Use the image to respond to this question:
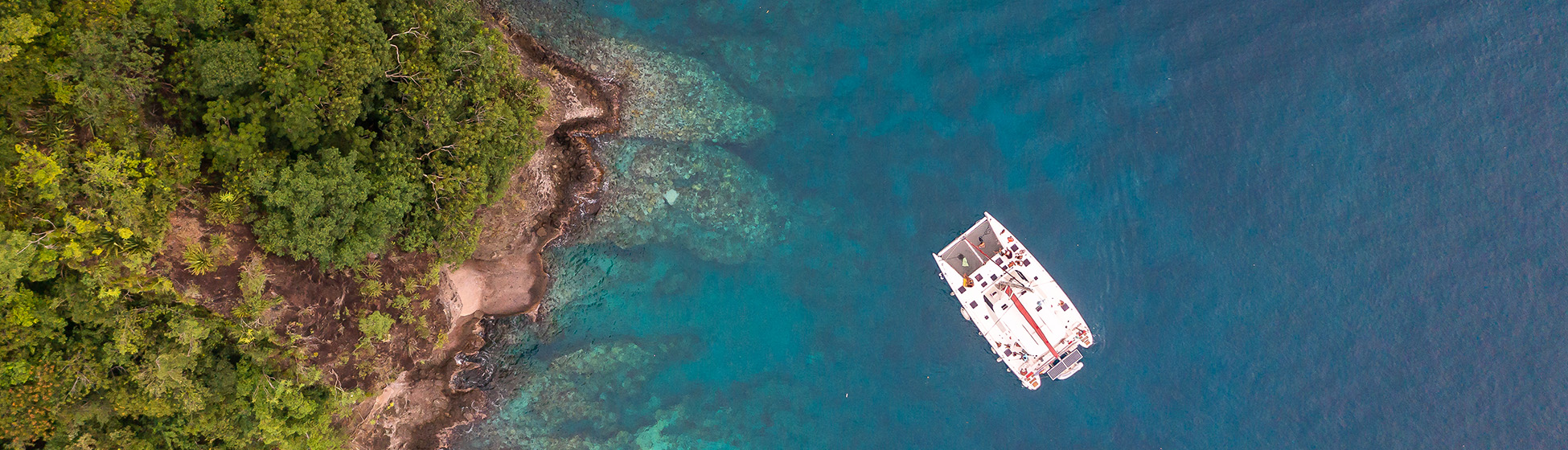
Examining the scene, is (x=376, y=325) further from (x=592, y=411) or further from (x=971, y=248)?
(x=971, y=248)

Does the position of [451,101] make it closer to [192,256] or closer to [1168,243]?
[192,256]

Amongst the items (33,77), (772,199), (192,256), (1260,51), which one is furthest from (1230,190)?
(33,77)

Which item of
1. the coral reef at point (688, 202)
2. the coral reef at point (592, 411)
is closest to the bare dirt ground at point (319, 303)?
the coral reef at point (592, 411)

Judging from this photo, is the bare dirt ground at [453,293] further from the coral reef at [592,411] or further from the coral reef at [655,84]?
the coral reef at [592,411]

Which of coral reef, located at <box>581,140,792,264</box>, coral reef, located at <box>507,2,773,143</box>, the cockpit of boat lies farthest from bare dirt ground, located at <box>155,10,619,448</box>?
the cockpit of boat

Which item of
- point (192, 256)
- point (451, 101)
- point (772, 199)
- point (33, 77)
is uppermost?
point (33, 77)

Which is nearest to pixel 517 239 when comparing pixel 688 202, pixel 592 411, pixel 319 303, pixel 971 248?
pixel 688 202
